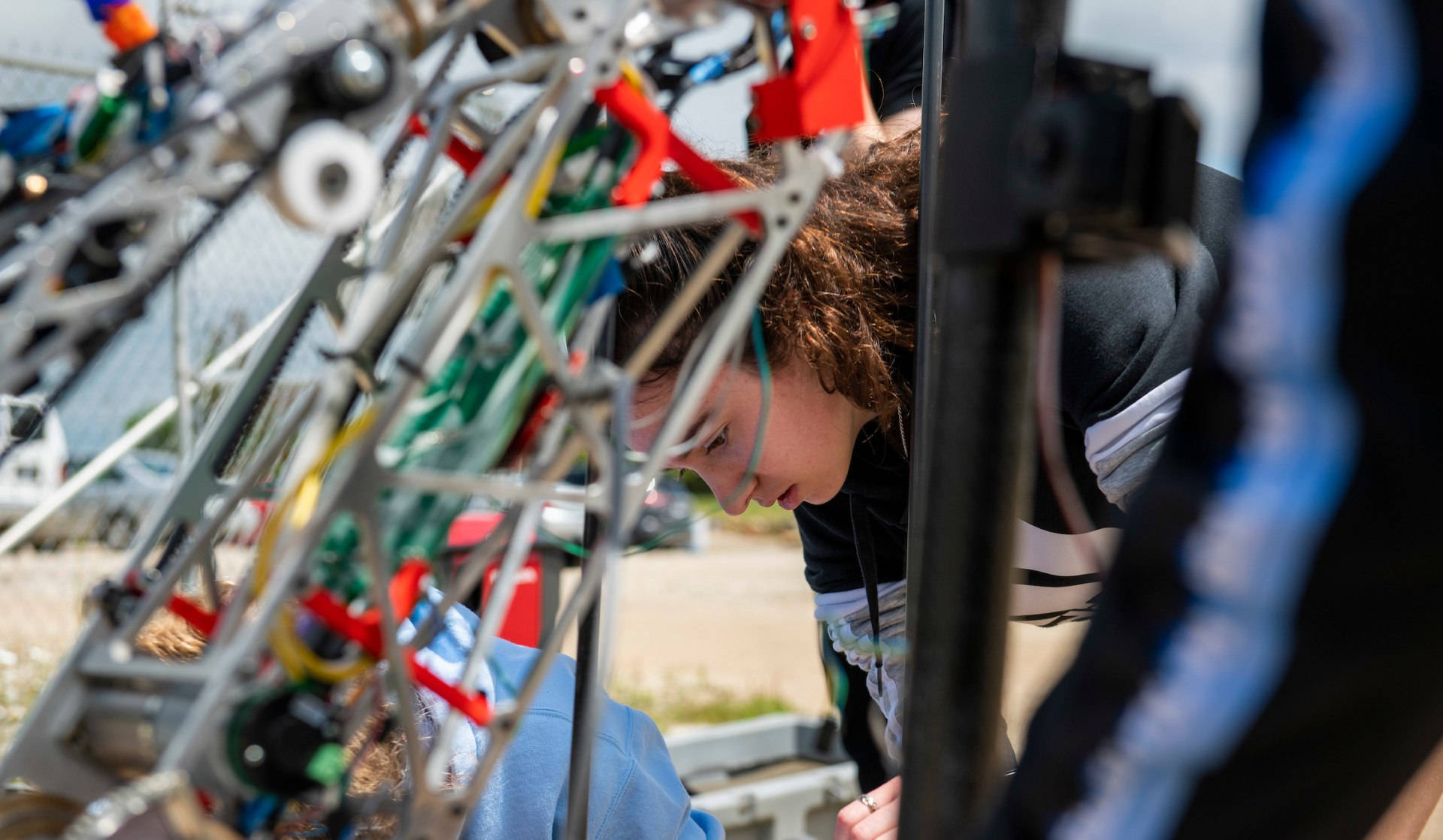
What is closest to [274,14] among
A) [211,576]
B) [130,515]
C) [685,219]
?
[685,219]

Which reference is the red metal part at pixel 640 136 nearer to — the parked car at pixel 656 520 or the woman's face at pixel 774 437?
the parked car at pixel 656 520

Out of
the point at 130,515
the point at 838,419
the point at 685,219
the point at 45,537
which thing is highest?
the point at 685,219

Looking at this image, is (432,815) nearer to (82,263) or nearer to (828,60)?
(82,263)

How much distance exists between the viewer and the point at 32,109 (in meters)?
0.68

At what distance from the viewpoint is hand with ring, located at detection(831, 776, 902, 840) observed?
125 cm

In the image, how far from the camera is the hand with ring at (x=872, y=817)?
1246 millimetres

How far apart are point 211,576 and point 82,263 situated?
235 millimetres

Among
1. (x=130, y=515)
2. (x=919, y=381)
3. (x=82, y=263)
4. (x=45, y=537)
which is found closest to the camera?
(x=82, y=263)

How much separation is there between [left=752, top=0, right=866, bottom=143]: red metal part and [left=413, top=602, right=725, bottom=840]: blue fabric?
0.69 meters

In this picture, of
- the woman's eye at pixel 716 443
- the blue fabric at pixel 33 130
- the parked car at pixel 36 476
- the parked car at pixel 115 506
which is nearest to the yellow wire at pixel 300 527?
the blue fabric at pixel 33 130

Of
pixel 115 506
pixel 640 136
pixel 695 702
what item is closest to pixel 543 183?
pixel 640 136

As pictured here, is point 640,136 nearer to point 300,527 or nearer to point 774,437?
point 300,527

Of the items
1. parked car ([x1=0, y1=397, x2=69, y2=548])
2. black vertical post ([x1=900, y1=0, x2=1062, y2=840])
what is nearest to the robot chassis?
black vertical post ([x1=900, y1=0, x2=1062, y2=840])

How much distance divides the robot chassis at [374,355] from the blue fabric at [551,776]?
1.69 feet
